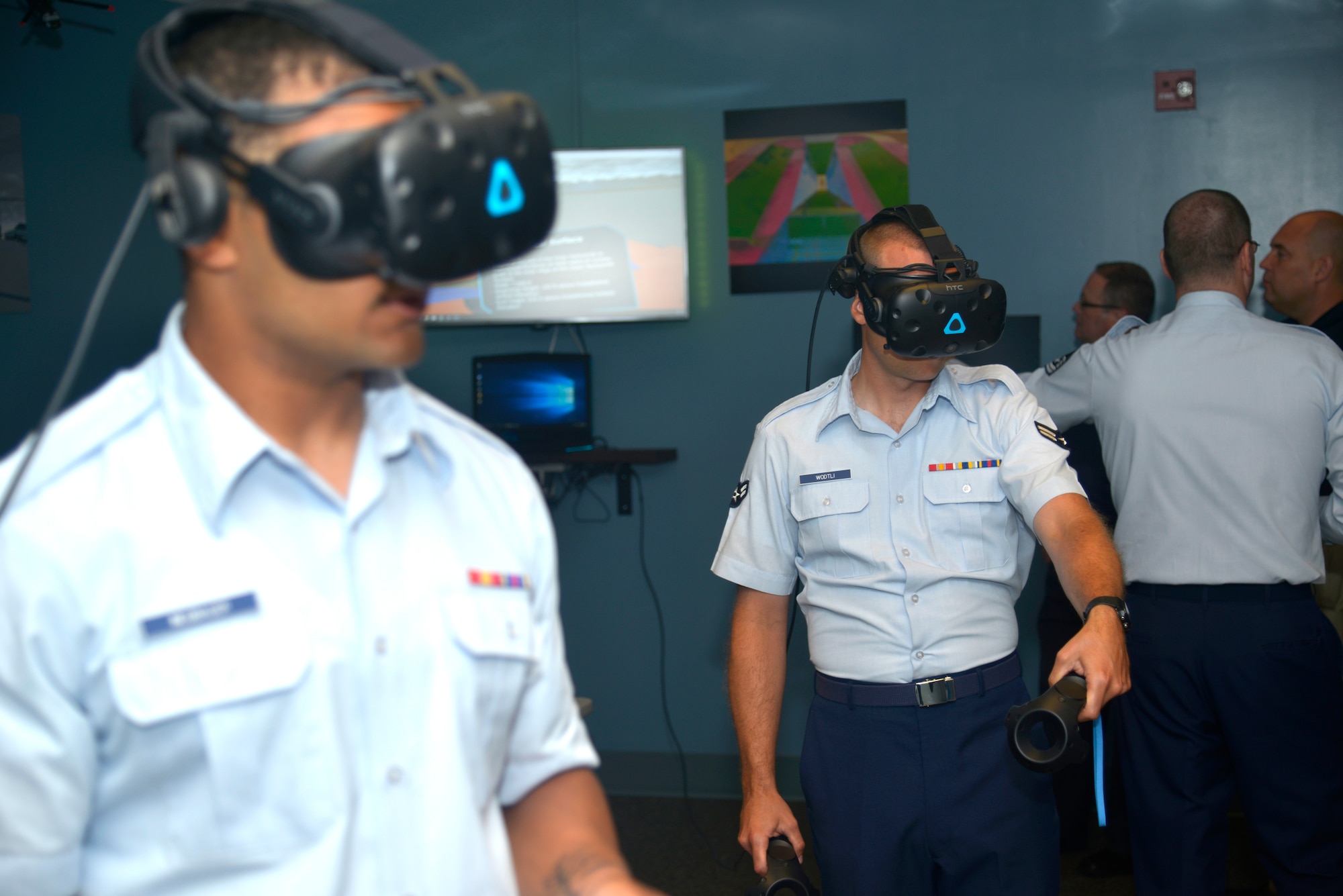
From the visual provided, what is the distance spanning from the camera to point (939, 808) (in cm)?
180

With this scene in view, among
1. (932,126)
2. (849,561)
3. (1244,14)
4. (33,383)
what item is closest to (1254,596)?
(849,561)

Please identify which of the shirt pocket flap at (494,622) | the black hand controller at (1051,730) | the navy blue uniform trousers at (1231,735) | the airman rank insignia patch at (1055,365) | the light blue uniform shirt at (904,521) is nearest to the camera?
the shirt pocket flap at (494,622)

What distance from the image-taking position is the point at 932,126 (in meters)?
3.81

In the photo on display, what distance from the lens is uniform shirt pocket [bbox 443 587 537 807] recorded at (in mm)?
887

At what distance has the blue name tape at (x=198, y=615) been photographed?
770mm

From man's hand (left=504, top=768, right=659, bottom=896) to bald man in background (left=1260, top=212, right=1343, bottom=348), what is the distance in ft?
10.00

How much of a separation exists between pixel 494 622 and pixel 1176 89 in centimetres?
375

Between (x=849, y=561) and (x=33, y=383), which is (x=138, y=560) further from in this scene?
(x=33, y=383)

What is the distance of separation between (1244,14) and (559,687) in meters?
3.92

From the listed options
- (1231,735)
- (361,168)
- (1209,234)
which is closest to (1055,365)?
(1209,234)

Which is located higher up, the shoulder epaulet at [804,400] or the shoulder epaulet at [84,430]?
the shoulder epaulet at [84,430]

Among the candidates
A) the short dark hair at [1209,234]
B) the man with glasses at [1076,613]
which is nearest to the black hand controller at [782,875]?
the man with glasses at [1076,613]

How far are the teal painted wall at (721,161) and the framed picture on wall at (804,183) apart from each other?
0.22 ft

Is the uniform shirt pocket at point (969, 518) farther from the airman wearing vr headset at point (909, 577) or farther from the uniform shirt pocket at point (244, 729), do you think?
the uniform shirt pocket at point (244, 729)
